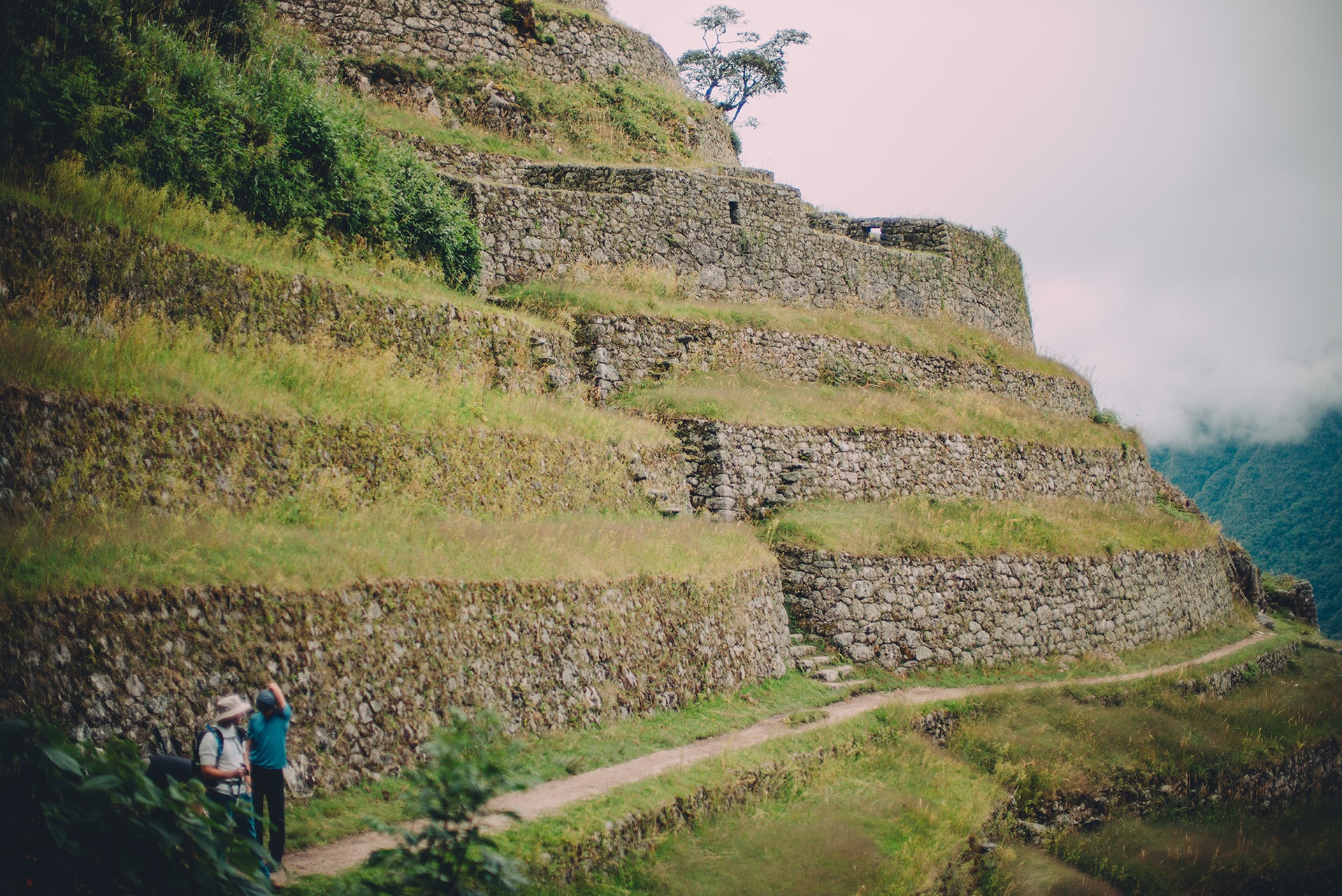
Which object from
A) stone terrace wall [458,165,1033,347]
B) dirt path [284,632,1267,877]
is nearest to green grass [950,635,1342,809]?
dirt path [284,632,1267,877]

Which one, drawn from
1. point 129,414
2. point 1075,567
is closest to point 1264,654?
point 1075,567

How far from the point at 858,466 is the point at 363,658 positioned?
14.6 meters

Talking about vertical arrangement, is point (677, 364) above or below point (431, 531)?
above

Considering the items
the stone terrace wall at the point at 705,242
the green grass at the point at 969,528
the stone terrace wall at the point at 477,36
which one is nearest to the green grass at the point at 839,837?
the green grass at the point at 969,528

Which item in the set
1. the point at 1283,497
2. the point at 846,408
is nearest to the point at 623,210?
the point at 846,408

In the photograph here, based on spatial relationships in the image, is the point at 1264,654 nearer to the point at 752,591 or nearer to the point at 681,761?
the point at 752,591

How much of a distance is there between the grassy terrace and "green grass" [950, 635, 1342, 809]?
38.3 feet

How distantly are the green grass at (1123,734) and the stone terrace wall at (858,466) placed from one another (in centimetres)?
616

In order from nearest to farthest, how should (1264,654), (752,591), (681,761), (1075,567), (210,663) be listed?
(210,663) < (681,761) < (752,591) < (1075,567) < (1264,654)

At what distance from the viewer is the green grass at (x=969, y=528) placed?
18.9 metres

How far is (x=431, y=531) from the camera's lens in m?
12.1

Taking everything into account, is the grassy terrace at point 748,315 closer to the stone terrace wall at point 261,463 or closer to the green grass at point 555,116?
the green grass at point 555,116

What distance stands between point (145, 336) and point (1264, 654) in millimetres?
27590

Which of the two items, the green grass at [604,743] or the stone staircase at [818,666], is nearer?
the green grass at [604,743]
